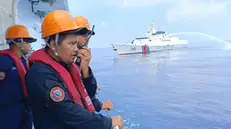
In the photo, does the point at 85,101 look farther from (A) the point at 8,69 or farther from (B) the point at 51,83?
(A) the point at 8,69

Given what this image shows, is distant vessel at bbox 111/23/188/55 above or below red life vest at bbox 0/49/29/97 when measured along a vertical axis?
below

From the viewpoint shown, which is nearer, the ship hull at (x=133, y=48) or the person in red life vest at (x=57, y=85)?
the person in red life vest at (x=57, y=85)

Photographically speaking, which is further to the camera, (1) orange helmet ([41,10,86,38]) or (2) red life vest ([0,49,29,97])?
(2) red life vest ([0,49,29,97])

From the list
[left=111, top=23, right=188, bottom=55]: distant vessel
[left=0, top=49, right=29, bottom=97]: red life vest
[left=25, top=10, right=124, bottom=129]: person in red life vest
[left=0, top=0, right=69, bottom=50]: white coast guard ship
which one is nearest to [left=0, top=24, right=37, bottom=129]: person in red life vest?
[left=0, top=49, right=29, bottom=97]: red life vest

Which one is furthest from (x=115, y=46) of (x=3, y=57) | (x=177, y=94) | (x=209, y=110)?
(x=3, y=57)

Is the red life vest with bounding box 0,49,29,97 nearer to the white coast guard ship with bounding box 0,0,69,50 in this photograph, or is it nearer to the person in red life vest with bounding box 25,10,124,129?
the person in red life vest with bounding box 25,10,124,129

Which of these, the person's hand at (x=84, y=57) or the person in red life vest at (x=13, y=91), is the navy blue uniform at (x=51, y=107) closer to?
the person's hand at (x=84, y=57)

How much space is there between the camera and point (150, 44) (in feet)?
130

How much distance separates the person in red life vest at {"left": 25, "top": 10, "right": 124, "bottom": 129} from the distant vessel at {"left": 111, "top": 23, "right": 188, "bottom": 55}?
35583 millimetres

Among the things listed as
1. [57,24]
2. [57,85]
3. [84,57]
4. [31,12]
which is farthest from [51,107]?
[31,12]

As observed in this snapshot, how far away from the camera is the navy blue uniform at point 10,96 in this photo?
2008mm

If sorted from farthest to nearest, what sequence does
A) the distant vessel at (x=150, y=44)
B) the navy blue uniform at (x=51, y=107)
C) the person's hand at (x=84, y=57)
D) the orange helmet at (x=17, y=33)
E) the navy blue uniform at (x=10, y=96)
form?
the distant vessel at (x=150, y=44) < the orange helmet at (x=17, y=33) < the navy blue uniform at (x=10, y=96) < the person's hand at (x=84, y=57) < the navy blue uniform at (x=51, y=107)

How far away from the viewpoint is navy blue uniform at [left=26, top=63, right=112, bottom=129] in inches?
43.5

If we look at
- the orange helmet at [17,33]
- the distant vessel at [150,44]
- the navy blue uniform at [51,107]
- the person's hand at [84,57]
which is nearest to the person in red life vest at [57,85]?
the navy blue uniform at [51,107]
